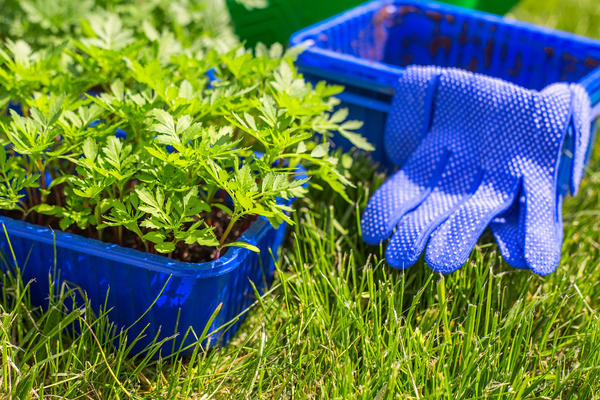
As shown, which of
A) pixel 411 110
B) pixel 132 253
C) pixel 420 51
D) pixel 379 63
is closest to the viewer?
pixel 132 253

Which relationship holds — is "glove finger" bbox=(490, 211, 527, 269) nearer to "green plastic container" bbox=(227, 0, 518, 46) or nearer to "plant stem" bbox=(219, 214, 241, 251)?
"plant stem" bbox=(219, 214, 241, 251)

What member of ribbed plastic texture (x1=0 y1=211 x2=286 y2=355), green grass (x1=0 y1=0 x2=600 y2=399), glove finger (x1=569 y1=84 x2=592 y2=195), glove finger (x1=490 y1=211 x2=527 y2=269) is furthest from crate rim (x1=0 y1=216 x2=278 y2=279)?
glove finger (x1=569 y1=84 x2=592 y2=195)

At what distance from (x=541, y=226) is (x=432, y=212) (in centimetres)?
27

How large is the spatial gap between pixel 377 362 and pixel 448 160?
2.11ft

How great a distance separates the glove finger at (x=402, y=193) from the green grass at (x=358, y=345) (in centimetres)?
10

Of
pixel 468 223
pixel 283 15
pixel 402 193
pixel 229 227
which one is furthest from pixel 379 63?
→ pixel 229 227

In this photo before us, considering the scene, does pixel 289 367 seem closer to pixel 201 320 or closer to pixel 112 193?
pixel 201 320

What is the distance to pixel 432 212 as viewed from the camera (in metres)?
1.62

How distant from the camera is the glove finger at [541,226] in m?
1.50

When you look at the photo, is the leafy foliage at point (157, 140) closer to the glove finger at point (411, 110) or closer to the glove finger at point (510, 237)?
the glove finger at point (411, 110)

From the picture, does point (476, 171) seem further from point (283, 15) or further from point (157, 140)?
point (283, 15)

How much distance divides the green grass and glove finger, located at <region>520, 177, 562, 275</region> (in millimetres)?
73

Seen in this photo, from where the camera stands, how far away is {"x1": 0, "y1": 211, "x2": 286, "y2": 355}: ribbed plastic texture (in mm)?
1335

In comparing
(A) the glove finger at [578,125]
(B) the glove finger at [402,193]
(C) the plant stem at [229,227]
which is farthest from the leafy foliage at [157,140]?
(A) the glove finger at [578,125]
